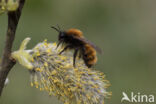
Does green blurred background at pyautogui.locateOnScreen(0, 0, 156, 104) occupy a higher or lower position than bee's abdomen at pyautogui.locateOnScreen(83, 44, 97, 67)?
higher

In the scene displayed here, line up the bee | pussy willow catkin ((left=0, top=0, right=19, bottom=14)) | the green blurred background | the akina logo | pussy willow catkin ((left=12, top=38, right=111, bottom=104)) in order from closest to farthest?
pussy willow catkin ((left=0, top=0, right=19, bottom=14)) < pussy willow catkin ((left=12, top=38, right=111, bottom=104)) < the bee < the akina logo < the green blurred background

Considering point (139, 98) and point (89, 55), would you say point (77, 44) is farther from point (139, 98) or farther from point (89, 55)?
point (139, 98)

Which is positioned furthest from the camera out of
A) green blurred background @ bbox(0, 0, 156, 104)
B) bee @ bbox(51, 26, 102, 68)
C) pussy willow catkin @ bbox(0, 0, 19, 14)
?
green blurred background @ bbox(0, 0, 156, 104)

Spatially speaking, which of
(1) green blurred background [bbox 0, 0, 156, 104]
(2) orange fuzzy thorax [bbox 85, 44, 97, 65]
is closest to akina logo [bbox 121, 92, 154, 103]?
(1) green blurred background [bbox 0, 0, 156, 104]

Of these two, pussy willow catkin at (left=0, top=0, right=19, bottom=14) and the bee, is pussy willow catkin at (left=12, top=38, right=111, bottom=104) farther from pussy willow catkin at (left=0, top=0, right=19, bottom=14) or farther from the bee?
pussy willow catkin at (left=0, top=0, right=19, bottom=14)

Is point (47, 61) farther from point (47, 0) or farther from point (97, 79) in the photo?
point (47, 0)

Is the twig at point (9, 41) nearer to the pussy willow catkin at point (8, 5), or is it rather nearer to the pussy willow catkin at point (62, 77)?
the pussy willow catkin at point (8, 5)

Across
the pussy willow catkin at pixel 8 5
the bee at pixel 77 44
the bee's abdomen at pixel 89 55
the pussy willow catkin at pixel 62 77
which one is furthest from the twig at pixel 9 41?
the bee's abdomen at pixel 89 55
